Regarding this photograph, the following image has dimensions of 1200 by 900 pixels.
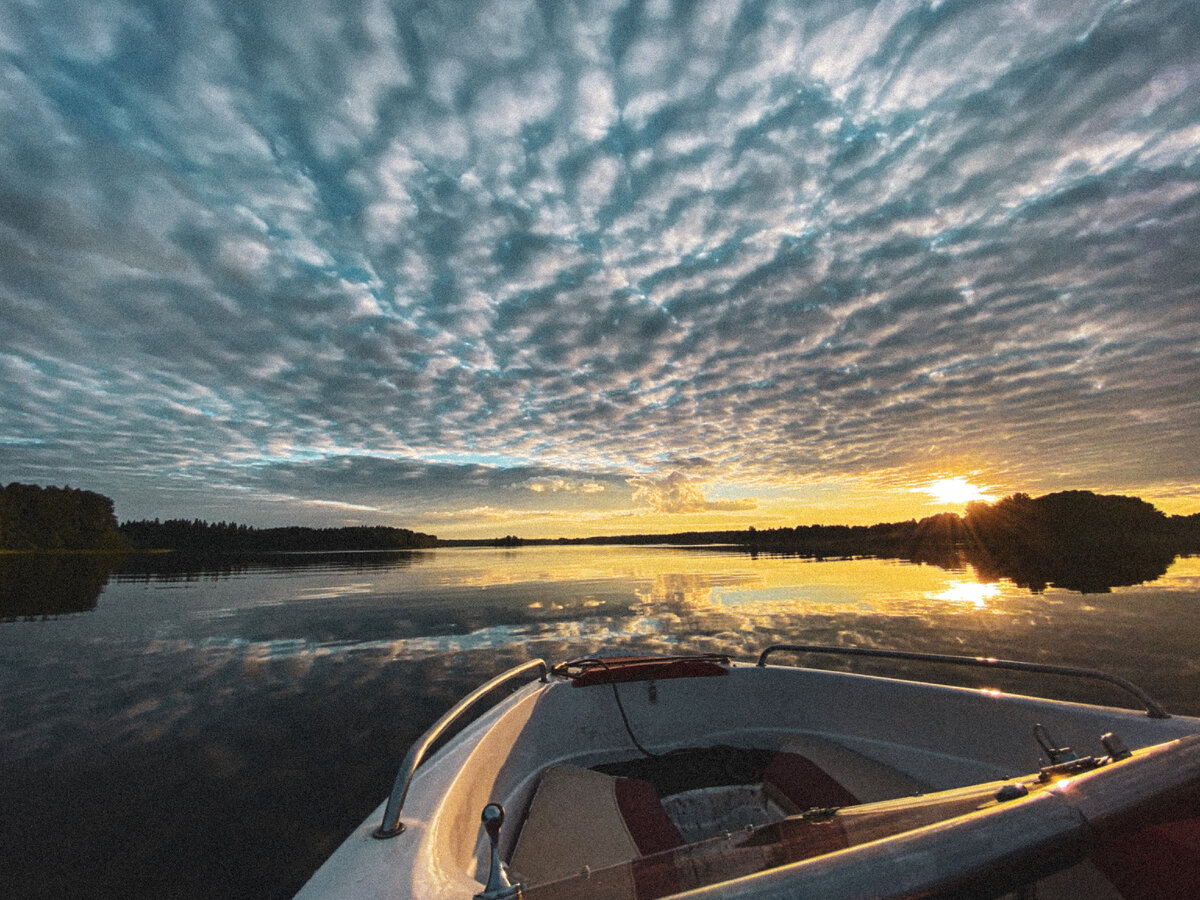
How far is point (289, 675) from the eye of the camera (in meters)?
10.8

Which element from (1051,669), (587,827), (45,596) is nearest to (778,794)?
(587,827)

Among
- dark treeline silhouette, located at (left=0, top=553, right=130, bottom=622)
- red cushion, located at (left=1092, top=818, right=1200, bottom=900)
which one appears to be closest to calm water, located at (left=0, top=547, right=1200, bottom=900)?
dark treeline silhouette, located at (left=0, top=553, right=130, bottom=622)

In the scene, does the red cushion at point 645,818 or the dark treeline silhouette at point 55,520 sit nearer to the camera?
the red cushion at point 645,818

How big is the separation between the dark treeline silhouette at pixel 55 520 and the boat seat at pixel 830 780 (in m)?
128

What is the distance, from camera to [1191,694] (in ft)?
29.8

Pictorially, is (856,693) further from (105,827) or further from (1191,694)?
(1191,694)

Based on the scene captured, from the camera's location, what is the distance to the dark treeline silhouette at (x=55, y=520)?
87.8 metres

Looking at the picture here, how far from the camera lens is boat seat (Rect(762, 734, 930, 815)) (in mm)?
4219

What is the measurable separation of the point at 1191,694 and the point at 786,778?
10077 millimetres

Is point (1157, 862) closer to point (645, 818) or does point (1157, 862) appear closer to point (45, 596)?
point (645, 818)

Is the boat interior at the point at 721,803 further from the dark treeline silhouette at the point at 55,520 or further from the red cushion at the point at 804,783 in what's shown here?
the dark treeline silhouette at the point at 55,520

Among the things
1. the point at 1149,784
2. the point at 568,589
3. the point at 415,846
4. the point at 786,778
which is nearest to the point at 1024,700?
the point at 786,778

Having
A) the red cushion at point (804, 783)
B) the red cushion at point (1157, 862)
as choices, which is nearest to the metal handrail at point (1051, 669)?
the red cushion at point (804, 783)

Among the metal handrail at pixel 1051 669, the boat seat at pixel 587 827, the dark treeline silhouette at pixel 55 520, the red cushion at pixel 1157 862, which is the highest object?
the dark treeline silhouette at pixel 55 520
